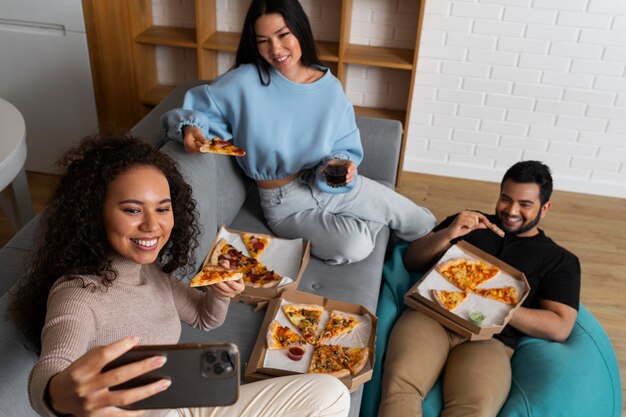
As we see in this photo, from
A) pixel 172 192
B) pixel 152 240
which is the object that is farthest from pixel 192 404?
pixel 172 192

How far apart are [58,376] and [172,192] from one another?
64cm

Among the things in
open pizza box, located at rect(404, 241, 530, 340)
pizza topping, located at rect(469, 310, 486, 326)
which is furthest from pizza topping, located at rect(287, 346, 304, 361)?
pizza topping, located at rect(469, 310, 486, 326)

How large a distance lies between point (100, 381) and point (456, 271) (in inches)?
61.3

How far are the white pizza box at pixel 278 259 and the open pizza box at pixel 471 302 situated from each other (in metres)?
0.42

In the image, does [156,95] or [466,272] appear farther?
[156,95]

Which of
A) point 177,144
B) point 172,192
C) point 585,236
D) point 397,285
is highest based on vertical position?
point 172,192

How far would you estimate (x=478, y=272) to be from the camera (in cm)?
224

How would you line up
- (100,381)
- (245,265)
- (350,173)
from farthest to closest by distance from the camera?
1. (350,173)
2. (245,265)
3. (100,381)

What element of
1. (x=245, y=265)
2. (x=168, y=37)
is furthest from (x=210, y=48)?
(x=245, y=265)

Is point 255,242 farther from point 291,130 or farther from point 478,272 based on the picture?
point 478,272

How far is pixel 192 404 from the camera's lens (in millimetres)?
1092

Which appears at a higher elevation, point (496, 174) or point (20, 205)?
point (20, 205)

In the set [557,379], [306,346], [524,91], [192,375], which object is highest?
[192,375]

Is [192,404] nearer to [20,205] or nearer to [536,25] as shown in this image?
[20,205]
